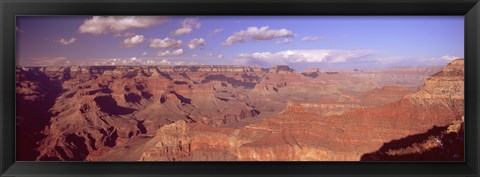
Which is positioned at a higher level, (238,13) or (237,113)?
(238,13)

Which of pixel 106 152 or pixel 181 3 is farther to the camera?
pixel 106 152

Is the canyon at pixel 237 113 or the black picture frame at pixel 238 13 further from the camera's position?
the canyon at pixel 237 113

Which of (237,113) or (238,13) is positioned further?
(237,113)

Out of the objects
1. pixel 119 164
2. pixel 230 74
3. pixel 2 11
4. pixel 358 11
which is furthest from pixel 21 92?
pixel 358 11

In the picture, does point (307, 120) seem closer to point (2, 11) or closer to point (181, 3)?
point (181, 3)
